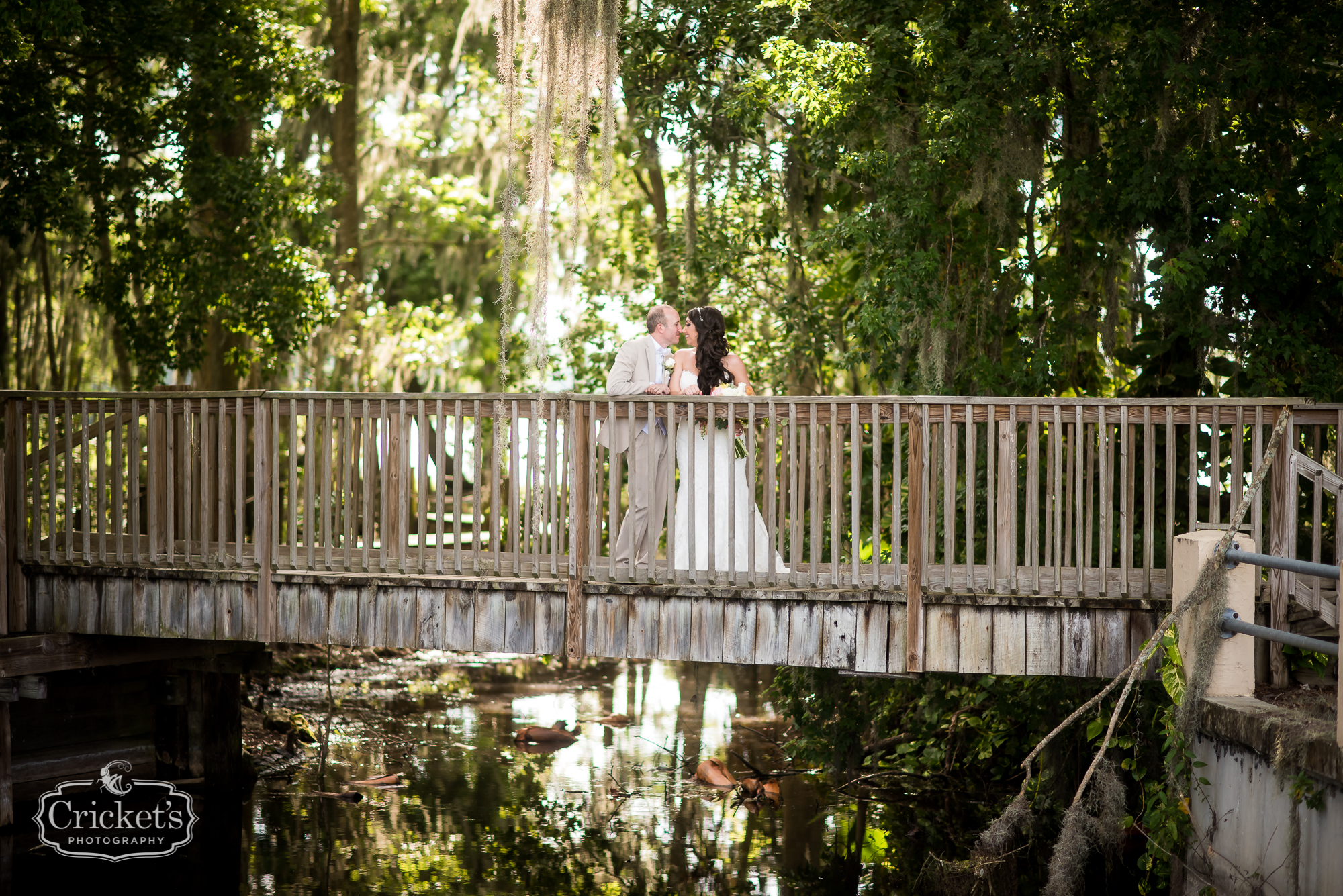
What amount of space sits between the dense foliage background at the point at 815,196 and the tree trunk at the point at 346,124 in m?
0.05

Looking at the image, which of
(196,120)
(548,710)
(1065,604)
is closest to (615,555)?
(1065,604)

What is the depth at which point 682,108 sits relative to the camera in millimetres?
11922

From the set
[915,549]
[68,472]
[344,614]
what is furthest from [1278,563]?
[68,472]

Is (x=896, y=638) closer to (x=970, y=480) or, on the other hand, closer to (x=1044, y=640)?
(x=1044, y=640)

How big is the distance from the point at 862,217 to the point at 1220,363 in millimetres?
2947

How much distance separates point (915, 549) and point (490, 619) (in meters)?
2.65

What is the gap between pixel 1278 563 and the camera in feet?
18.2

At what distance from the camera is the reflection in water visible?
8617 millimetres

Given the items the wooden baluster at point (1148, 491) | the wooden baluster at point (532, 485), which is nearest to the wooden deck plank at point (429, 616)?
the wooden baluster at point (532, 485)

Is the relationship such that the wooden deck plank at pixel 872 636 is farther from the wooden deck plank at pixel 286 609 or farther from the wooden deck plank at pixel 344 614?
the wooden deck plank at pixel 286 609

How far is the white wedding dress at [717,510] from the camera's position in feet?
24.0

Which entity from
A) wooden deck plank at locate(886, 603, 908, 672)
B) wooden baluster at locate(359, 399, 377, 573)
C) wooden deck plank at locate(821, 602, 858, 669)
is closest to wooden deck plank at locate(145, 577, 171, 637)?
wooden baluster at locate(359, 399, 377, 573)

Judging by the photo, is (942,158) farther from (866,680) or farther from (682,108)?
(866,680)

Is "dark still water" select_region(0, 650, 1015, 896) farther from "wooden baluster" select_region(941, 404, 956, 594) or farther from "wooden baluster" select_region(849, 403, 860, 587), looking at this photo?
"wooden baluster" select_region(849, 403, 860, 587)
